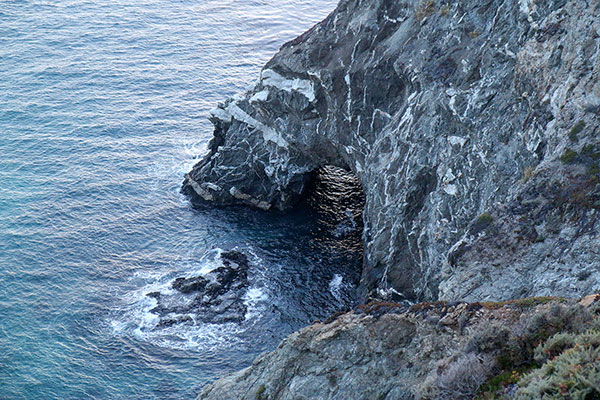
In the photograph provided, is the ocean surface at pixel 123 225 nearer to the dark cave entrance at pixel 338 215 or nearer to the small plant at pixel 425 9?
the dark cave entrance at pixel 338 215

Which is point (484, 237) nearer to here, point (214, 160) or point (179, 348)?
point (179, 348)

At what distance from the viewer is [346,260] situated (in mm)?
67312

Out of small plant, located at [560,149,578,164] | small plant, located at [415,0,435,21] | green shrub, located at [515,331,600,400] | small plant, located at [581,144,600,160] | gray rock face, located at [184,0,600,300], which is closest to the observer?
green shrub, located at [515,331,600,400]

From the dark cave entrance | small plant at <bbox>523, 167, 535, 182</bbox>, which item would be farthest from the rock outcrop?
the dark cave entrance

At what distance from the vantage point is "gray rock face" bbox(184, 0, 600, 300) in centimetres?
3747

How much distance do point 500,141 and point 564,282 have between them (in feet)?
59.1

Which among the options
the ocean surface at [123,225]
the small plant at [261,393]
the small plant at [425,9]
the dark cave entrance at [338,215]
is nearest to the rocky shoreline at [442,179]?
the small plant at [425,9]

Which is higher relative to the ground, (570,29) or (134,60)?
(570,29)

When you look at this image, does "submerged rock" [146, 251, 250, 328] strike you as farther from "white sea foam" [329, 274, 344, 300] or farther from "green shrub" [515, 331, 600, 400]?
"green shrub" [515, 331, 600, 400]

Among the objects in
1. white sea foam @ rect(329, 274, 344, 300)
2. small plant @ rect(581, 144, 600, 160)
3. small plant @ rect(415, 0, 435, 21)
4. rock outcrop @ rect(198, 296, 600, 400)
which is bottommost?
white sea foam @ rect(329, 274, 344, 300)

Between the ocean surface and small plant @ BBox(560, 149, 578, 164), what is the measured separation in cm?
2874

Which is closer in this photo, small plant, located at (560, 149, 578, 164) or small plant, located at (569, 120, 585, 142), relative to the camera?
small plant, located at (560, 149, 578, 164)

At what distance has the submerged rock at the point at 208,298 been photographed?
6119 centimetres

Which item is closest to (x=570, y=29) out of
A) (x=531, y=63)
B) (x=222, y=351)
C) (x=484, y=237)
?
(x=531, y=63)
